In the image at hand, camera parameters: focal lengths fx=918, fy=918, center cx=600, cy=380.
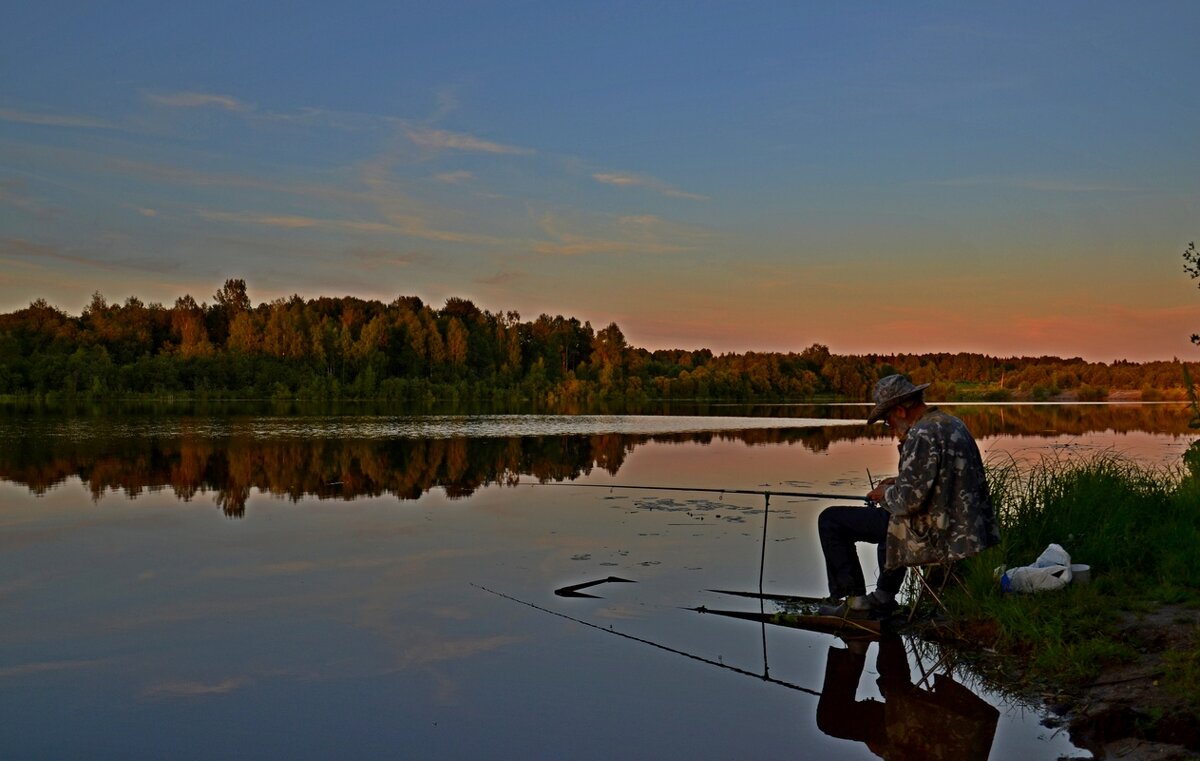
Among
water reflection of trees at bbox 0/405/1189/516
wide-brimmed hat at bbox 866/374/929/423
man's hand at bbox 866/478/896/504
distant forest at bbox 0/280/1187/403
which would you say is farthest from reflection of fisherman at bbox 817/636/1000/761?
distant forest at bbox 0/280/1187/403

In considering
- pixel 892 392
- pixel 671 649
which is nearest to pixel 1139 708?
pixel 892 392

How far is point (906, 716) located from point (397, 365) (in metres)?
109

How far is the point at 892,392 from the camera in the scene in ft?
20.3

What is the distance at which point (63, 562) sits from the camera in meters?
10.1

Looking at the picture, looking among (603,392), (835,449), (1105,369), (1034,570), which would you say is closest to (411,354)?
(603,392)

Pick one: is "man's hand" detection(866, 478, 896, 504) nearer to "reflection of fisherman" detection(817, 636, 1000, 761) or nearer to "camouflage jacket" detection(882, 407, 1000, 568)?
"camouflage jacket" detection(882, 407, 1000, 568)

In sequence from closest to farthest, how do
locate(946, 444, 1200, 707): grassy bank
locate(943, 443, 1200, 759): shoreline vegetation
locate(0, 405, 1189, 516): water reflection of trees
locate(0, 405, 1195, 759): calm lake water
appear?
locate(943, 443, 1200, 759): shoreline vegetation → locate(0, 405, 1195, 759): calm lake water → locate(946, 444, 1200, 707): grassy bank → locate(0, 405, 1189, 516): water reflection of trees

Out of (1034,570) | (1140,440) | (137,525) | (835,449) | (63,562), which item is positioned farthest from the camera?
(1140,440)

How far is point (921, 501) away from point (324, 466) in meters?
17.8

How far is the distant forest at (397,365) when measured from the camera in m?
88.4

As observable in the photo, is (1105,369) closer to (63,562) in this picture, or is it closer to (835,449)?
(835,449)

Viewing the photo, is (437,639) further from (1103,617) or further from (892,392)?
(1103,617)

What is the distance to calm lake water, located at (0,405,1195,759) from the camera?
514 cm

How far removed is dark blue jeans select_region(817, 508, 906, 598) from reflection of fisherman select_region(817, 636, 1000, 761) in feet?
2.49
